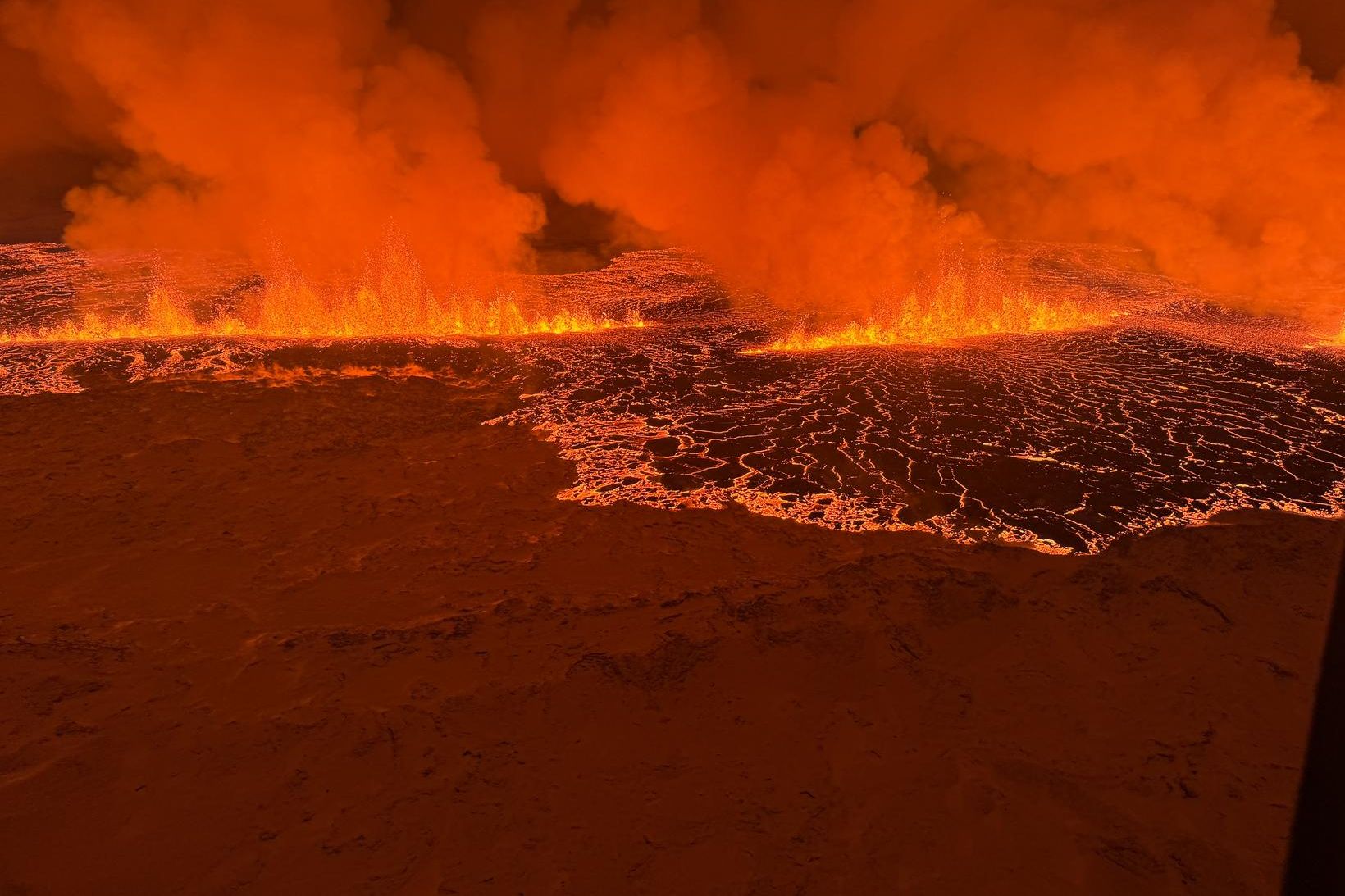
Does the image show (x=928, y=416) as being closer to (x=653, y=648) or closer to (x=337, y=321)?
(x=653, y=648)

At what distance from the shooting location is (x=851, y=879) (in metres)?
2.23

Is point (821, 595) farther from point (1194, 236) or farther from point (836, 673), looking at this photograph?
point (1194, 236)

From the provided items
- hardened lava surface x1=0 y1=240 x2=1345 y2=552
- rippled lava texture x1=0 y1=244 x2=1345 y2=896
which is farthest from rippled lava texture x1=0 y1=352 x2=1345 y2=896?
hardened lava surface x1=0 y1=240 x2=1345 y2=552

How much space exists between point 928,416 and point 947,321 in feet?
15.9

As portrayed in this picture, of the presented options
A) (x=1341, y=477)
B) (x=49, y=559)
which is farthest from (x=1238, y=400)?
(x=49, y=559)

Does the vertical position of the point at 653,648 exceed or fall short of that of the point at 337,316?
it falls short

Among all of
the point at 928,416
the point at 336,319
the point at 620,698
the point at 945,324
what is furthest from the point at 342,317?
the point at 620,698

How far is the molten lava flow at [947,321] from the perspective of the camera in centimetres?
1036

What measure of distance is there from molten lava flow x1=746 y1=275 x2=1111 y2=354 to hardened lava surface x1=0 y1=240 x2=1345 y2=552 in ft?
1.60

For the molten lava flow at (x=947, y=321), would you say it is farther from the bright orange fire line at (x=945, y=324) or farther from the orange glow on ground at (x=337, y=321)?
the orange glow on ground at (x=337, y=321)

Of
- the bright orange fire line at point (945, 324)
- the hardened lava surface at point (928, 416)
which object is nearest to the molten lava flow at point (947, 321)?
the bright orange fire line at point (945, 324)

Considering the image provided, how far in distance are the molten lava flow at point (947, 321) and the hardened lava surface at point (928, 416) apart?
488mm

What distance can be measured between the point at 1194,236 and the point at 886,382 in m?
11.7

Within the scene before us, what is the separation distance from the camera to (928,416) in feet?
22.7
